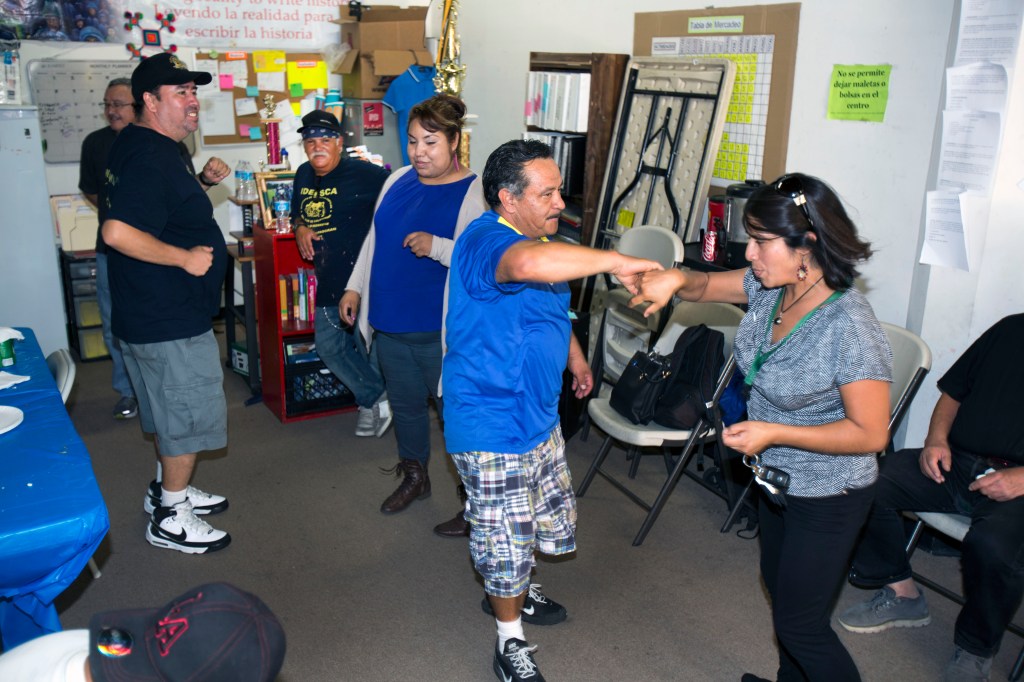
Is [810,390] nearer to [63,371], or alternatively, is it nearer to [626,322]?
[626,322]

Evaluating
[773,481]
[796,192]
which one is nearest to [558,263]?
[796,192]

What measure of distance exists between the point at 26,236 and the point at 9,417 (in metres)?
3.01

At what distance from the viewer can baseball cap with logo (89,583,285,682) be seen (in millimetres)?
1168

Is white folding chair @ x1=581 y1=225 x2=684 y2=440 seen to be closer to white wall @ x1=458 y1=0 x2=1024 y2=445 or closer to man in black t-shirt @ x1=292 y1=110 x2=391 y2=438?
white wall @ x1=458 y1=0 x2=1024 y2=445

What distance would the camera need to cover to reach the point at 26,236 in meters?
5.06

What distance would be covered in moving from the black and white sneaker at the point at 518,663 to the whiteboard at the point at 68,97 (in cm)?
475

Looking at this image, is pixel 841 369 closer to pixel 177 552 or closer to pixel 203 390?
pixel 203 390

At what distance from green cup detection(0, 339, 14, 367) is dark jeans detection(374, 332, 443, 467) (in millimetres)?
1289

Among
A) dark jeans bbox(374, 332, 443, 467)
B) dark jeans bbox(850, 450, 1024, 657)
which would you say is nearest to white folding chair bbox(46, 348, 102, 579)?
dark jeans bbox(374, 332, 443, 467)

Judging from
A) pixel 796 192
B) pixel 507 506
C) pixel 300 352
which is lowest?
pixel 300 352

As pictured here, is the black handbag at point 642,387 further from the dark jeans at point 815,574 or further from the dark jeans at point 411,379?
the dark jeans at point 815,574

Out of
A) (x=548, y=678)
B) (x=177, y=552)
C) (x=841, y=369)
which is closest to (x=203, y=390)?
(x=177, y=552)

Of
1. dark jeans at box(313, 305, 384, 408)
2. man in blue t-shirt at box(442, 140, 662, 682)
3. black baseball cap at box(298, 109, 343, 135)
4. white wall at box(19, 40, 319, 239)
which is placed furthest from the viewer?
white wall at box(19, 40, 319, 239)

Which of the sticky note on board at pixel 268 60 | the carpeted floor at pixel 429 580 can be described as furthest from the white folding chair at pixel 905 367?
the sticky note on board at pixel 268 60
